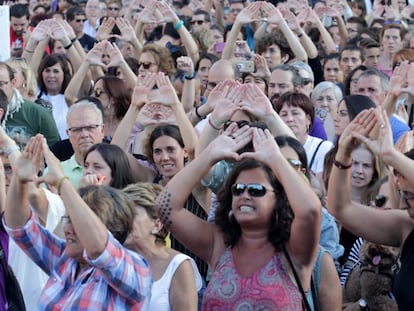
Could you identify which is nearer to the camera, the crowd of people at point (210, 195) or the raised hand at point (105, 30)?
the crowd of people at point (210, 195)

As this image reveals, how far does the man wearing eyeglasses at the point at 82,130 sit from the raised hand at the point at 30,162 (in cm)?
221

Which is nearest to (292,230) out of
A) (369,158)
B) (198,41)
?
(369,158)

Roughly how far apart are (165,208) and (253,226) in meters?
0.41

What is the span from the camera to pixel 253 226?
451 centimetres

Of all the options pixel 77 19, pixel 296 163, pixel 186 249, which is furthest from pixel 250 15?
pixel 296 163

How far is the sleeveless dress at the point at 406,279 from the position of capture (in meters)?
4.29

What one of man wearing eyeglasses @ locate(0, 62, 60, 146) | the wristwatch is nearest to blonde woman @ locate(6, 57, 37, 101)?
man wearing eyeglasses @ locate(0, 62, 60, 146)

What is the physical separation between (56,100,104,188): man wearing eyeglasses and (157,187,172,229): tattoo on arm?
2037mm

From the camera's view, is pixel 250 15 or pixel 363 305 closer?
pixel 363 305

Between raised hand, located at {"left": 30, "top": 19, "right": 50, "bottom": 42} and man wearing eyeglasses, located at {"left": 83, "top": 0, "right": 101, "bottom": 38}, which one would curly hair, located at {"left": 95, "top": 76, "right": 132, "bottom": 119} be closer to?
raised hand, located at {"left": 30, "top": 19, "right": 50, "bottom": 42}

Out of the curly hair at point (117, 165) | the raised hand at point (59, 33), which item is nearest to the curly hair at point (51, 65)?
the raised hand at point (59, 33)

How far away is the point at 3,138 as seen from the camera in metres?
5.07

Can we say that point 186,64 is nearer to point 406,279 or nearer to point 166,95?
point 166,95

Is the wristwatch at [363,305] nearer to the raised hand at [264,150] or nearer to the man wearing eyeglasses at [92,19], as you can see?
the raised hand at [264,150]
